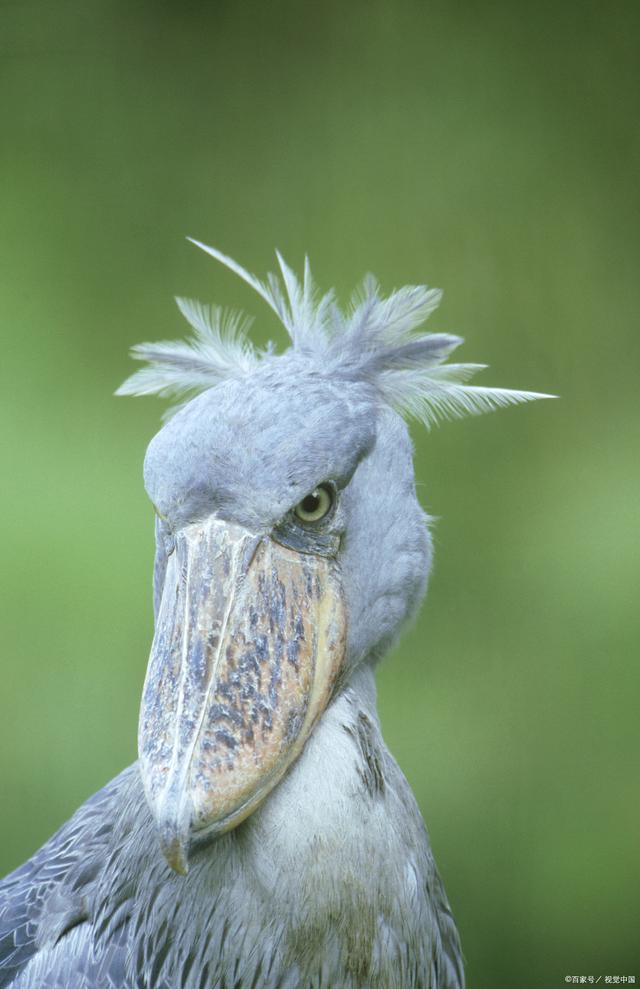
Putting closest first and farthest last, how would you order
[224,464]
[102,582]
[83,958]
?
[224,464] < [83,958] < [102,582]

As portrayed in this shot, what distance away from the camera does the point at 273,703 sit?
96 centimetres

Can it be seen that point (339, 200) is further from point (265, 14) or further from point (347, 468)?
point (347, 468)

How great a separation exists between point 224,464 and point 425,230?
1.27 m

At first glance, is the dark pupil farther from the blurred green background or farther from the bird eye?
the blurred green background

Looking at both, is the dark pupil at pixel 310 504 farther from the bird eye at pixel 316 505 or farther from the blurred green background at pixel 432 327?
the blurred green background at pixel 432 327

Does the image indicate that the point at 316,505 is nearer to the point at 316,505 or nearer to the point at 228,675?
the point at 316,505

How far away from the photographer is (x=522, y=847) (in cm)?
207

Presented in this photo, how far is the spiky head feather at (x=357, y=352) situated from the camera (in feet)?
3.95

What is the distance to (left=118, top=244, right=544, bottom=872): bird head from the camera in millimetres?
914

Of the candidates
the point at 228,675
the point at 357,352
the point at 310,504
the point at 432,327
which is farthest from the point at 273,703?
the point at 432,327

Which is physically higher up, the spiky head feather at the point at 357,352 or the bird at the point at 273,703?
the spiky head feather at the point at 357,352

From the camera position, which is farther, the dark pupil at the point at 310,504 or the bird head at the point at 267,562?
the dark pupil at the point at 310,504

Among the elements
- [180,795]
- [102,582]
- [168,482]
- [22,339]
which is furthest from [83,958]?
[22,339]

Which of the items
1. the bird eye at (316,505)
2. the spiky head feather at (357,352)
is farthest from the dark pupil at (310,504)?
the spiky head feather at (357,352)
